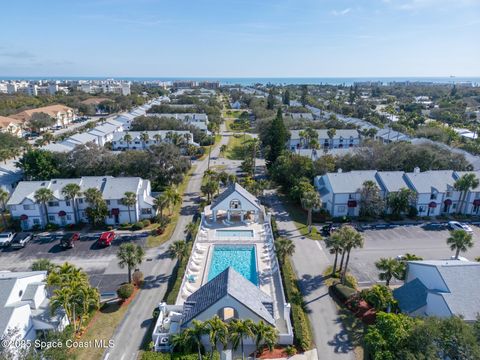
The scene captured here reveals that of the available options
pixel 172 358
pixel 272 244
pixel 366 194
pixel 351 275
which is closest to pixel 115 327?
pixel 172 358

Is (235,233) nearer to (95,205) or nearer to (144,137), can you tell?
(95,205)

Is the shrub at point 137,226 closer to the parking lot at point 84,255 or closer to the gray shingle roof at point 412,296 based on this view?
the parking lot at point 84,255

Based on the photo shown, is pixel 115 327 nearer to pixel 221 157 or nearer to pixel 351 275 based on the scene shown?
pixel 351 275

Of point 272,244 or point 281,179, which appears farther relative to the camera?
point 281,179

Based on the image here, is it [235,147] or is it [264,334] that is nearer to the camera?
[264,334]

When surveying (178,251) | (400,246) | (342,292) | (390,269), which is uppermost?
(390,269)

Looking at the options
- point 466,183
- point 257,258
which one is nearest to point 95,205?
point 257,258
